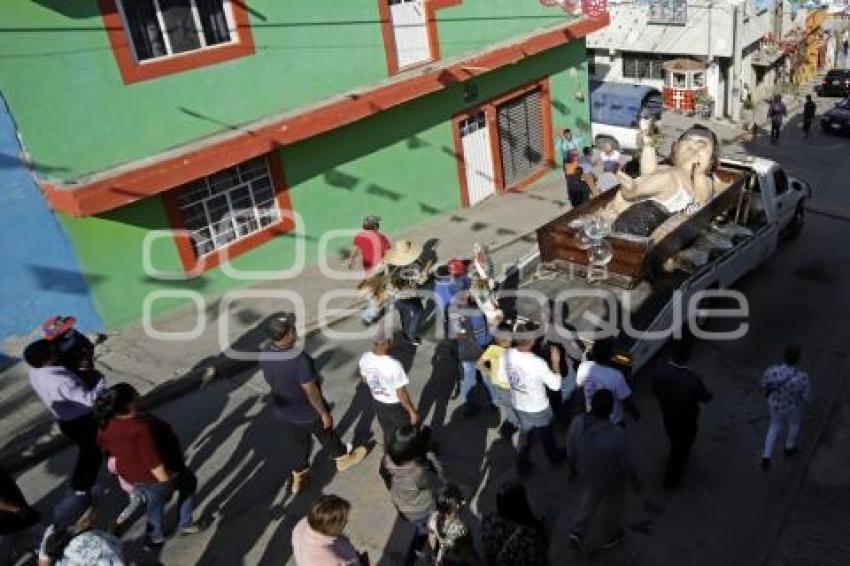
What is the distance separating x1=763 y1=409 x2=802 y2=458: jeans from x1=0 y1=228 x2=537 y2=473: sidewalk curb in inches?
145

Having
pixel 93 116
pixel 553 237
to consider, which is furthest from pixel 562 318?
pixel 93 116

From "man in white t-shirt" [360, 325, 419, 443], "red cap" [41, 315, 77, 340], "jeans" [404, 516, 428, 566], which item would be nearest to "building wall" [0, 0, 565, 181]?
"red cap" [41, 315, 77, 340]

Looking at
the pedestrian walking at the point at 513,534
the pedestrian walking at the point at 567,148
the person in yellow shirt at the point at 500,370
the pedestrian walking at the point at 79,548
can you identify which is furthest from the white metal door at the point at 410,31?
the pedestrian walking at the point at 79,548

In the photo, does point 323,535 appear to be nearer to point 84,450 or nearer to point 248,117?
point 84,450

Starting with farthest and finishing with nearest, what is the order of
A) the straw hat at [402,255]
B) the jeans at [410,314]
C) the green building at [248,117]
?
the straw hat at [402,255] → the jeans at [410,314] → the green building at [248,117]

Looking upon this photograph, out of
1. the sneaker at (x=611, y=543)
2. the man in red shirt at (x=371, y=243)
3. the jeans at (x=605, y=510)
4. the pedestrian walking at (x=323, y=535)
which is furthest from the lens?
the man in red shirt at (x=371, y=243)

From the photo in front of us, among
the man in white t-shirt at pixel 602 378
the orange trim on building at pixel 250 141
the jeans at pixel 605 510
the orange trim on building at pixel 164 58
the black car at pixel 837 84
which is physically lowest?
the black car at pixel 837 84

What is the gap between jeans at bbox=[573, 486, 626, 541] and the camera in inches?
243

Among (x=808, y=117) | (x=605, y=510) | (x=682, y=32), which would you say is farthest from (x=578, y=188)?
(x=682, y=32)

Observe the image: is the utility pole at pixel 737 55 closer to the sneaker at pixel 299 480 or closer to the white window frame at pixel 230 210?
the white window frame at pixel 230 210

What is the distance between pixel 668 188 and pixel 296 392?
6441 mm

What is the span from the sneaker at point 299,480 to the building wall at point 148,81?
5.59 meters

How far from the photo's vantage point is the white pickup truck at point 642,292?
28.6 ft

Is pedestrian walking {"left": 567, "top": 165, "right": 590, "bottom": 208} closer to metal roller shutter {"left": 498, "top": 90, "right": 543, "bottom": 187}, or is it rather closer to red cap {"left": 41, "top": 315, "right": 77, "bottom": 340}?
metal roller shutter {"left": 498, "top": 90, "right": 543, "bottom": 187}
